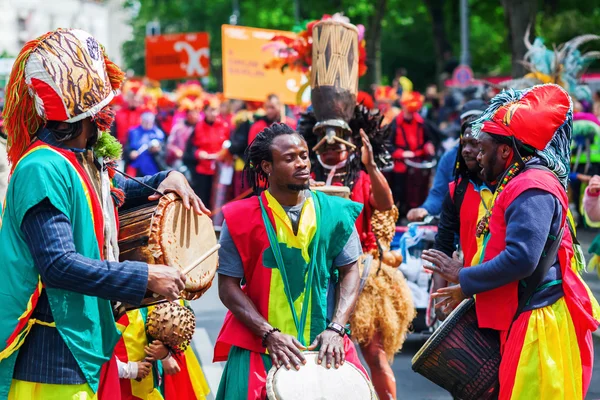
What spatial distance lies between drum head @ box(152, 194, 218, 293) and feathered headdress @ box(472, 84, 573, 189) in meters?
1.35

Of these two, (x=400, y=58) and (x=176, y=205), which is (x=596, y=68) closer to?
(x=400, y=58)

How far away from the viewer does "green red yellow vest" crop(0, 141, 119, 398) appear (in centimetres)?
337

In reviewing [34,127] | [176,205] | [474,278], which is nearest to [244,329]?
[176,205]

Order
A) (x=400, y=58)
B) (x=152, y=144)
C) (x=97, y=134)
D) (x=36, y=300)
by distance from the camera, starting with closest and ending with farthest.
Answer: (x=36, y=300) < (x=97, y=134) < (x=152, y=144) < (x=400, y=58)

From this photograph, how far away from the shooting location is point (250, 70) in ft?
42.0

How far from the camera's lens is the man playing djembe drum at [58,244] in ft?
11.0

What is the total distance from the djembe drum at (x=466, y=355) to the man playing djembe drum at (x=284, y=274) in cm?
39

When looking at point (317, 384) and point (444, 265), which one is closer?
point (317, 384)

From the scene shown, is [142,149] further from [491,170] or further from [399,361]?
[491,170]

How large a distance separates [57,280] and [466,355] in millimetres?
1843

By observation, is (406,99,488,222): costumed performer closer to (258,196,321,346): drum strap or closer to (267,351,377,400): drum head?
(258,196,321,346): drum strap

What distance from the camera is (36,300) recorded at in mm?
3412

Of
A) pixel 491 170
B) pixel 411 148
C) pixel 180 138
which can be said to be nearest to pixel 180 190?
pixel 491 170

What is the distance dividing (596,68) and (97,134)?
3121 cm
